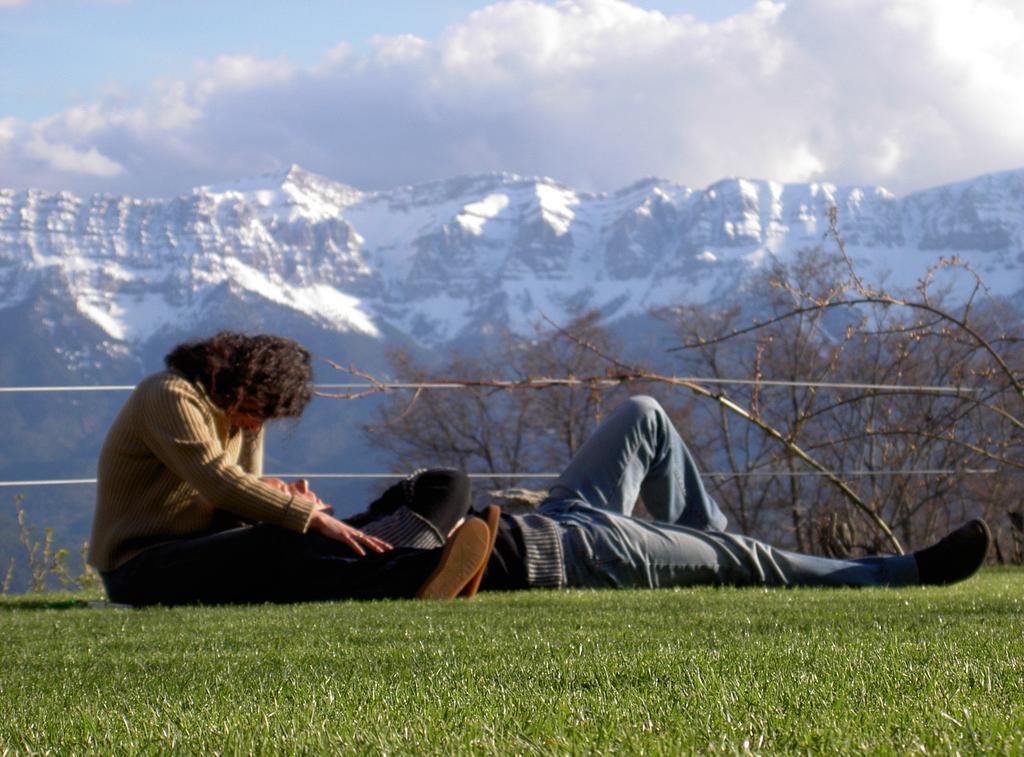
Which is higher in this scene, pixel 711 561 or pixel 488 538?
pixel 488 538

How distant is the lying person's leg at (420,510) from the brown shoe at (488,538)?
0.80 ft

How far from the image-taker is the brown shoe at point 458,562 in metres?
3.89

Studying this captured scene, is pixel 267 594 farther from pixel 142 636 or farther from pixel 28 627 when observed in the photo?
pixel 142 636

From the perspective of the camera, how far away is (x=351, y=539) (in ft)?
Answer: 13.3

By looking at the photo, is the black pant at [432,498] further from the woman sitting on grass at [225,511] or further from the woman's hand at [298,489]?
the woman's hand at [298,489]

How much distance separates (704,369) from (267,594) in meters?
25.1

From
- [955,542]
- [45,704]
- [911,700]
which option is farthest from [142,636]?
[955,542]

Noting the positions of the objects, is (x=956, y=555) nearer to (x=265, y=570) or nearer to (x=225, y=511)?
(x=265, y=570)

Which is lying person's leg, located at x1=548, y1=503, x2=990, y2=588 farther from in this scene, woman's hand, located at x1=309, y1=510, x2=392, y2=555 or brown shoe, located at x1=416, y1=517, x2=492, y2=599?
woman's hand, located at x1=309, y1=510, x2=392, y2=555

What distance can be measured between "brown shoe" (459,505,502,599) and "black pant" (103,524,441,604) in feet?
0.54

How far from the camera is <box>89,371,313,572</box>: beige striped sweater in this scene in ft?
13.1

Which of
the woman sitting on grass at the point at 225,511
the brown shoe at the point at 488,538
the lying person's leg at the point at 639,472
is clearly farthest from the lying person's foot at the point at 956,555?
the woman sitting on grass at the point at 225,511

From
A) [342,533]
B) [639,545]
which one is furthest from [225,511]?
[639,545]

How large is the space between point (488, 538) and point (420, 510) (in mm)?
431
